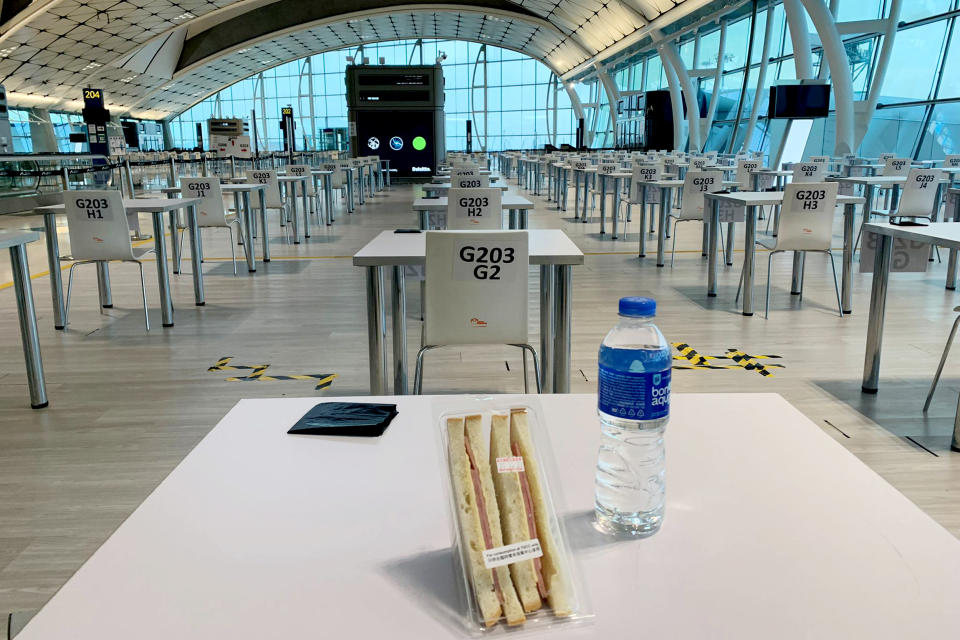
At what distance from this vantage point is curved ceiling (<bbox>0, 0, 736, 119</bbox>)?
2764cm

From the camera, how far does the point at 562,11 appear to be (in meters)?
29.1

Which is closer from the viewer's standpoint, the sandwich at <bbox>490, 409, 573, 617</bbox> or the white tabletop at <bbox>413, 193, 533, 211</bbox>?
the sandwich at <bbox>490, 409, 573, 617</bbox>

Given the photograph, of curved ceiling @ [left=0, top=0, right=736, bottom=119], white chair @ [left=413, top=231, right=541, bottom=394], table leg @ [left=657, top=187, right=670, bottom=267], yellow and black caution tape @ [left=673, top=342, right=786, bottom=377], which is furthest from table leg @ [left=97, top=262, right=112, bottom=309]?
curved ceiling @ [left=0, top=0, right=736, bottom=119]

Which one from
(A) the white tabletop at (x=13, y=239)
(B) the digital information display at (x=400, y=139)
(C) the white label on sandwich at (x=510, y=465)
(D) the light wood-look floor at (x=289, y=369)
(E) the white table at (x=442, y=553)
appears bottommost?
(D) the light wood-look floor at (x=289, y=369)

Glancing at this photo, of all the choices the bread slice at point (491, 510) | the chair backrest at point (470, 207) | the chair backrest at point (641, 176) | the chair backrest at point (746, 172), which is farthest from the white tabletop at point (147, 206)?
the chair backrest at point (746, 172)

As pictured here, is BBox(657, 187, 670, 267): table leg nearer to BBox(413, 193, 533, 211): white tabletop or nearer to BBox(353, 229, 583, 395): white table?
BBox(413, 193, 533, 211): white tabletop

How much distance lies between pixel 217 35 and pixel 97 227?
3869 cm

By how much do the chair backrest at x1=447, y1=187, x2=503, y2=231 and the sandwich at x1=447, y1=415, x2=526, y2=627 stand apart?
4204mm

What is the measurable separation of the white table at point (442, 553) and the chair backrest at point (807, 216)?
14.1 ft

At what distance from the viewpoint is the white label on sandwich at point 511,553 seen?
807 mm

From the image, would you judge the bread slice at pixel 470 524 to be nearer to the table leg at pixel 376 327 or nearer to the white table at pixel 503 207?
the table leg at pixel 376 327

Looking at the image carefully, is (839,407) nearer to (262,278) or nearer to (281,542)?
(281,542)

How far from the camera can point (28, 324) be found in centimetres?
355

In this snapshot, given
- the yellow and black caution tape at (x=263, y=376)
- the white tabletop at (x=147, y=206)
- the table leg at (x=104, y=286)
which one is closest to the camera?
the yellow and black caution tape at (x=263, y=376)
